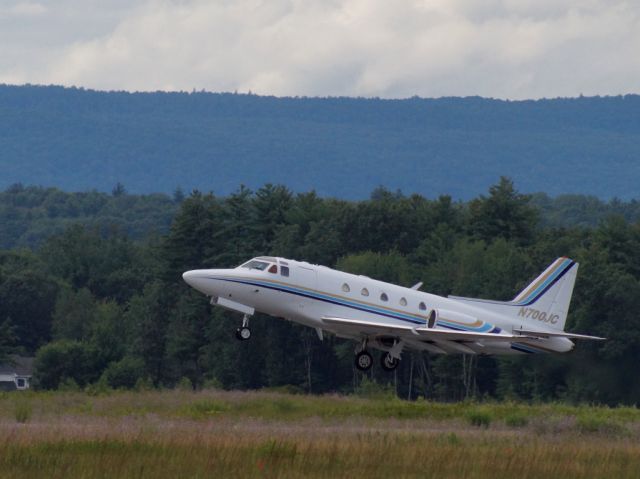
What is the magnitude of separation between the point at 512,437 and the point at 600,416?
20.6 feet

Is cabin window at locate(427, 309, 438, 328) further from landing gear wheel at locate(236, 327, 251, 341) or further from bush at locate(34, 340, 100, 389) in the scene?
bush at locate(34, 340, 100, 389)

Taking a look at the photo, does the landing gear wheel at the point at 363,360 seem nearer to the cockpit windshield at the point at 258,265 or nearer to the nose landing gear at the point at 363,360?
the nose landing gear at the point at 363,360

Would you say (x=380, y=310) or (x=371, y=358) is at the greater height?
(x=380, y=310)

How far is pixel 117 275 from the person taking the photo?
12038 centimetres

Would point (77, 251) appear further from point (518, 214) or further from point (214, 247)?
point (518, 214)

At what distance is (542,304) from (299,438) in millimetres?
17311

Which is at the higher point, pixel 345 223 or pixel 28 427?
pixel 345 223

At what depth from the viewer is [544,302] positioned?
156ft

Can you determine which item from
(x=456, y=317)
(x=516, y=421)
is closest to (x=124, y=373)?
(x=456, y=317)

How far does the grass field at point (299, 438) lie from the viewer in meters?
27.4

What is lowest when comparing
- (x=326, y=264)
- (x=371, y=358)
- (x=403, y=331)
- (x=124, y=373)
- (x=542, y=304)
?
(x=124, y=373)

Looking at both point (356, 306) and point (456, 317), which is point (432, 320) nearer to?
point (456, 317)

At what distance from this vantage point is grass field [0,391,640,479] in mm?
27422

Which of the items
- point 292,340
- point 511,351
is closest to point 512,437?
point 511,351
